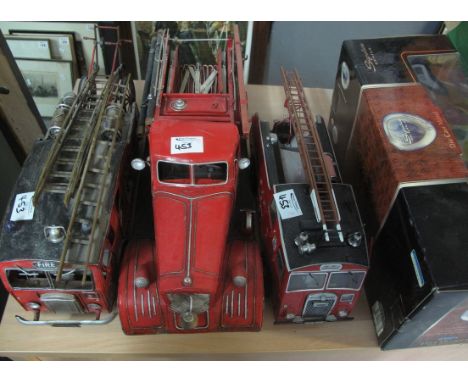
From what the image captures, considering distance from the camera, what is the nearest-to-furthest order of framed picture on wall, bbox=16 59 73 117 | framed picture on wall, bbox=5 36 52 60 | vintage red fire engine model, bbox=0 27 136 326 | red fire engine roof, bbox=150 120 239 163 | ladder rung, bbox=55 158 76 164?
vintage red fire engine model, bbox=0 27 136 326 < red fire engine roof, bbox=150 120 239 163 < ladder rung, bbox=55 158 76 164 < framed picture on wall, bbox=5 36 52 60 < framed picture on wall, bbox=16 59 73 117

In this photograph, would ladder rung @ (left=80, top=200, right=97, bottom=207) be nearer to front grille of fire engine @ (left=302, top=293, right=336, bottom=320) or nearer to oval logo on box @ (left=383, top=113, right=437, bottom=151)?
front grille of fire engine @ (left=302, top=293, right=336, bottom=320)

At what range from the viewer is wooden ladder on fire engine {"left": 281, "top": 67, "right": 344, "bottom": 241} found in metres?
2.59

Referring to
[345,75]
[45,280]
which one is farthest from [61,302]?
[345,75]

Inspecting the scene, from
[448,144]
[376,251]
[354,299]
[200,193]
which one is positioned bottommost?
[354,299]

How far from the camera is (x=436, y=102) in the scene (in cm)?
294

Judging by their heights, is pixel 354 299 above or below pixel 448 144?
below

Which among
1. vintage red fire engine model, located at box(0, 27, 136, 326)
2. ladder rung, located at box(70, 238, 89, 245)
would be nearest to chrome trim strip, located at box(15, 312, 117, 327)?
vintage red fire engine model, located at box(0, 27, 136, 326)

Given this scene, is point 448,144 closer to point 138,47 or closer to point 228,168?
point 228,168

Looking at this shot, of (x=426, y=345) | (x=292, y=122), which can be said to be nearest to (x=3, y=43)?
(x=292, y=122)

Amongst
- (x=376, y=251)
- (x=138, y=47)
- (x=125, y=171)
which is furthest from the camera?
(x=138, y=47)

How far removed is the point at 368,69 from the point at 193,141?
4.47 ft

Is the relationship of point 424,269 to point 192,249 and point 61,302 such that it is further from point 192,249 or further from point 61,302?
point 61,302

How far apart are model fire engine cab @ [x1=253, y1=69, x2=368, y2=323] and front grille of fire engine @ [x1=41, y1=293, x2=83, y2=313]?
4.01ft

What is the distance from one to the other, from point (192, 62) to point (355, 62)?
71.5 inches
